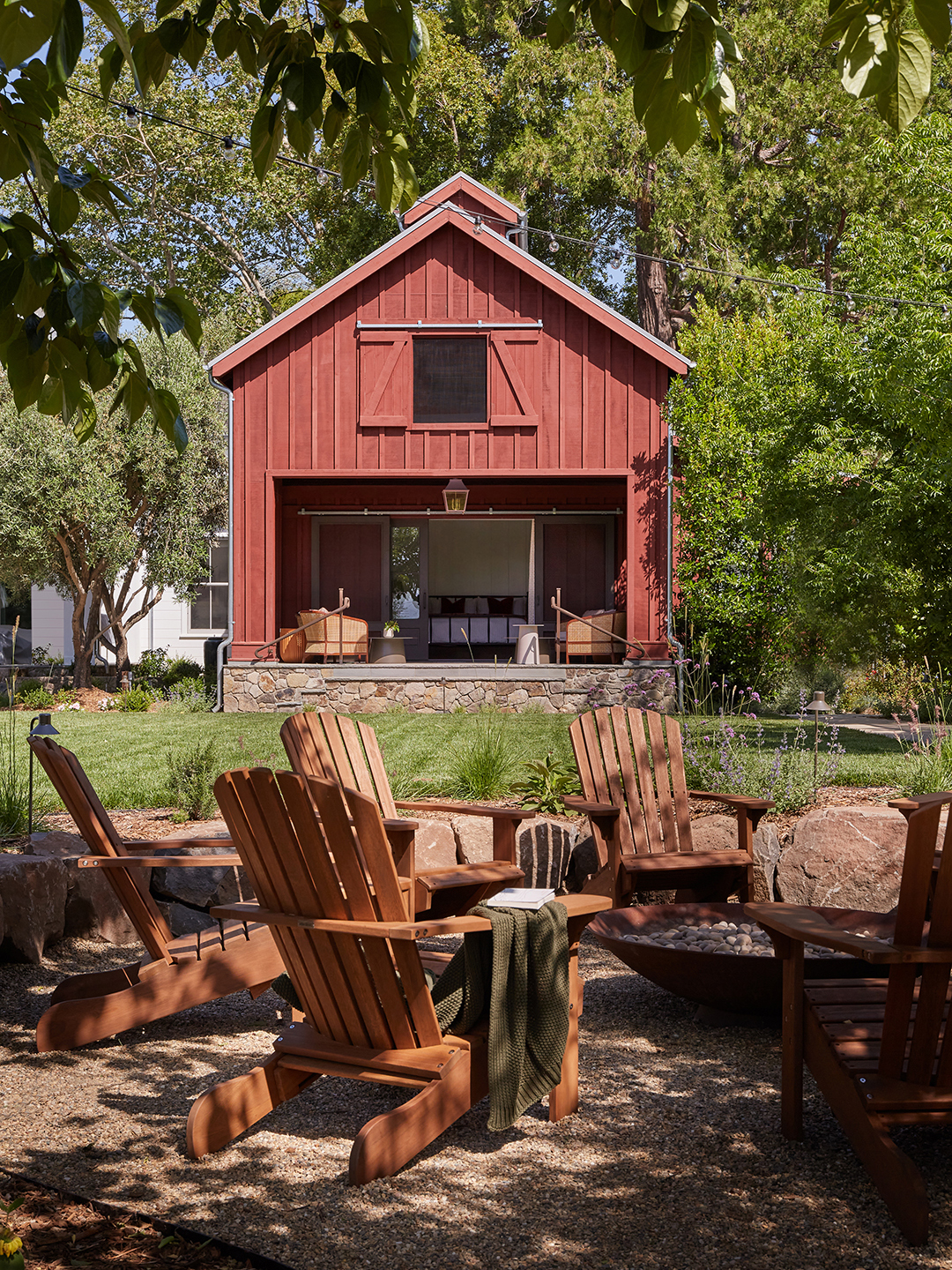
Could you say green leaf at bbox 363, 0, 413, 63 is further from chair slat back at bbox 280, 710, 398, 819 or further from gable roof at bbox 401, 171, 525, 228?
gable roof at bbox 401, 171, 525, 228

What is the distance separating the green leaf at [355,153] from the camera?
2.85 metres

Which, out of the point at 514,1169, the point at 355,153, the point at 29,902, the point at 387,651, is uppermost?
the point at 355,153

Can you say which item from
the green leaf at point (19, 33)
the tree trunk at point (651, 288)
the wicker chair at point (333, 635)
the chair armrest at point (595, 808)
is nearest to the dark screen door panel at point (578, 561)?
the wicker chair at point (333, 635)

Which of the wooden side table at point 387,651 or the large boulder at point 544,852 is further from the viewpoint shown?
the wooden side table at point 387,651

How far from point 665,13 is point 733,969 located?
2922mm

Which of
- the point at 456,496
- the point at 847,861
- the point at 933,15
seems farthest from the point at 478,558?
the point at 933,15

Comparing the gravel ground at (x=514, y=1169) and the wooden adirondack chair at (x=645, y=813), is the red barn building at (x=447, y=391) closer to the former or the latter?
the wooden adirondack chair at (x=645, y=813)

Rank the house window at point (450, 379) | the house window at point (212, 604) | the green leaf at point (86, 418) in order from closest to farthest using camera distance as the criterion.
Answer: the green leaf at point (86, 418), the house window at point (450, 379), the house window at point (212, 604)

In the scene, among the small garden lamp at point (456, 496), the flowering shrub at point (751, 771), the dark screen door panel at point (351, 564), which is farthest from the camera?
the dark screen door panel at point (351, 564)

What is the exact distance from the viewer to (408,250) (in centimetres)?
1442

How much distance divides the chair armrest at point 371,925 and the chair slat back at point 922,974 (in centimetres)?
106

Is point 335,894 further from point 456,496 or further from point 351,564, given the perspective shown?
point 351,564

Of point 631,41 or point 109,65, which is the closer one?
point 631,41

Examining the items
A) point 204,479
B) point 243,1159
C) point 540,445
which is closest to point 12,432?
point 204,479
